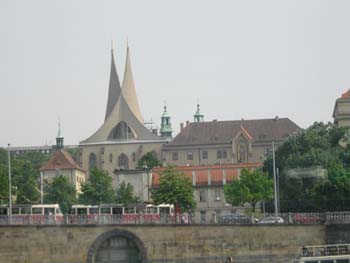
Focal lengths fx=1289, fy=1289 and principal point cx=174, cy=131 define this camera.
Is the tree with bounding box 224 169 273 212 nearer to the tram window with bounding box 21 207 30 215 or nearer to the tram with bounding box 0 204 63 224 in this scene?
the tram with bounding box 0 204 63 224

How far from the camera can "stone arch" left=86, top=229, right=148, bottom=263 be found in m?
103

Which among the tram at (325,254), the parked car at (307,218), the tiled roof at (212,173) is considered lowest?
the tram at (325,254)

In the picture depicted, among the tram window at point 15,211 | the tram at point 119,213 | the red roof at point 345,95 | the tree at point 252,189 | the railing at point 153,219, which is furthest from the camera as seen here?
the red roof at point 345,95

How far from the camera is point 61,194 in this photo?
6471 inches

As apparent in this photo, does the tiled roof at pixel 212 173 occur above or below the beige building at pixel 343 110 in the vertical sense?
below

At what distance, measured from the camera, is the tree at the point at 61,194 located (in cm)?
16262

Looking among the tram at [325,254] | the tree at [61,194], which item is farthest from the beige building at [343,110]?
the tram at [325,254]

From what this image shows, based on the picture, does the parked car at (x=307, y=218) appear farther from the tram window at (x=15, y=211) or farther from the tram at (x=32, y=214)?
the tram window at (x=15, y=211)

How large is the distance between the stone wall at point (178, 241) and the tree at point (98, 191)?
53.2m

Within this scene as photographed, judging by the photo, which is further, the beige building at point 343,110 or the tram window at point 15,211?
the beige building at point 343,110

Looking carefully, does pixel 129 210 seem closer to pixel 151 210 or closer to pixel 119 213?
pixel 119 213

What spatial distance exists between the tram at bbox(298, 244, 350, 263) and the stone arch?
15.6 meters

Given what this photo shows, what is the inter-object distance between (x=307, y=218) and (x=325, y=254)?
16373mm

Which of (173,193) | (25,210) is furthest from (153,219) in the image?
(173,193)
